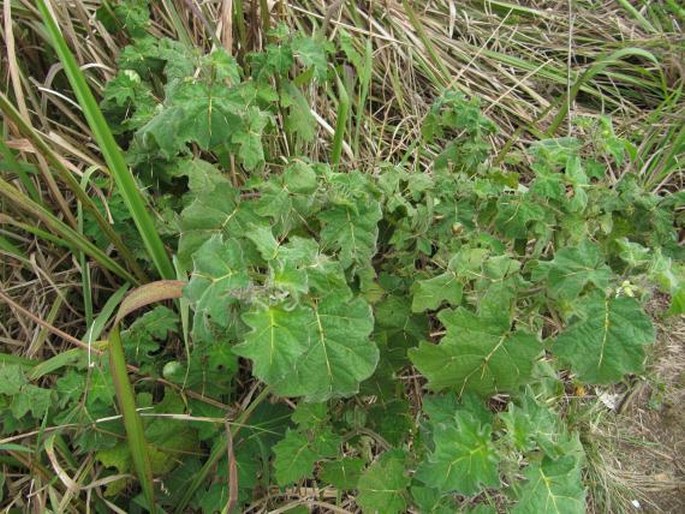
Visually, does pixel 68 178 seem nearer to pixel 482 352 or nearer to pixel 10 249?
pixel 10 249

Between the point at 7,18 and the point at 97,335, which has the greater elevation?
the point at 7,18

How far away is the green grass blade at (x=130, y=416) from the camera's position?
1.24m

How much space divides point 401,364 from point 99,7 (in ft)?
4.26

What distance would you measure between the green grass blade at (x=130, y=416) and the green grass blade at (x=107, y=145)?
29 cm

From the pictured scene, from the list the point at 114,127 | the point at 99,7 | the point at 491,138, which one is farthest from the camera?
the point at 491,138

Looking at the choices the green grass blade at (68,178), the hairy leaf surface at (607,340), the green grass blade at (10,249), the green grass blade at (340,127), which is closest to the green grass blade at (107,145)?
the green grass blade at (68,178)

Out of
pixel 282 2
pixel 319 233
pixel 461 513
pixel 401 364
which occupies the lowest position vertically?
pixel 461 513

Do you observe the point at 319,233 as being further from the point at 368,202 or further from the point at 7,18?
the point at 7,18

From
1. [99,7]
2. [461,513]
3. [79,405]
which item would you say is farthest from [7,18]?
[461,513]

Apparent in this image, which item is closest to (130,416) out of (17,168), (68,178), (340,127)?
(68,178)

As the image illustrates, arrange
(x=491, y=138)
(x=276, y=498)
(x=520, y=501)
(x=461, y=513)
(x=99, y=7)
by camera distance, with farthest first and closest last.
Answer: (x=491, y=138)
(x=99, y=7)
(x=276, y=498)
(x=461, y=513)
(x=520, y=501)

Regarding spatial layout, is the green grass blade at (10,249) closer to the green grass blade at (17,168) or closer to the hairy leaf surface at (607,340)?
the green grass blade at (17,168)

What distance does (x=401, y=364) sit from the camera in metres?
1.49

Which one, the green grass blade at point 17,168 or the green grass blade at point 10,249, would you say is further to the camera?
the green grass blade at point 10,249
